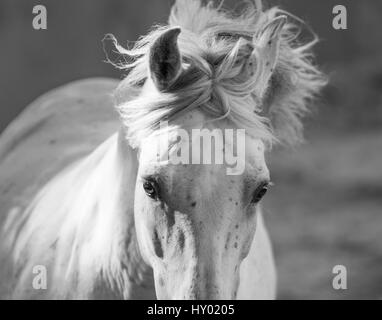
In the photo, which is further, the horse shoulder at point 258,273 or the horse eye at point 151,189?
the horse shoulder at point 258,273

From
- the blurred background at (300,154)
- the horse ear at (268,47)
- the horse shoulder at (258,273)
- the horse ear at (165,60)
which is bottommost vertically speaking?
the horse shoulder at (258,273)

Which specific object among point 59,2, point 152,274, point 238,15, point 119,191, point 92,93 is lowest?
point 152,274

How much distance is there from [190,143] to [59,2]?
17.4ft

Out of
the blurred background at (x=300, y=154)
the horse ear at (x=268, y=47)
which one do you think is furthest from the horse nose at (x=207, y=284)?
the blurred background at (x=300, y=154)

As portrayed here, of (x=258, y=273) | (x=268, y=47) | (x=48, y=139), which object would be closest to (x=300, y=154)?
(x=48, y=139)

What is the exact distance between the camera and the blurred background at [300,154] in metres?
6.39

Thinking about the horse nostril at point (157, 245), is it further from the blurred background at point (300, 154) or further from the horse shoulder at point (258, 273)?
the blurred background at point (300, 154)

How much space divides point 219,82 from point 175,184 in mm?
293

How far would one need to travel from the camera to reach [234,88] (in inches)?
90.6

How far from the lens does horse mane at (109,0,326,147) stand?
227cm

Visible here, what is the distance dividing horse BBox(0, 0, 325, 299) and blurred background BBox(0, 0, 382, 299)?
3.21 m

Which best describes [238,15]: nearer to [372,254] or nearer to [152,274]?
[152,274]

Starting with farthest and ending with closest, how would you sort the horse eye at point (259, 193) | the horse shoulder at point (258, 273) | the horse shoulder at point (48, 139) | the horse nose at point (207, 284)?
the horse shoulder at point (48, 139) → the horse shoulder at point (258, 273) → the horse eye at point (259, 193) → the horse nose at point (207, 284)

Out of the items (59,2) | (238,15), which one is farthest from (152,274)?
(59,2)
